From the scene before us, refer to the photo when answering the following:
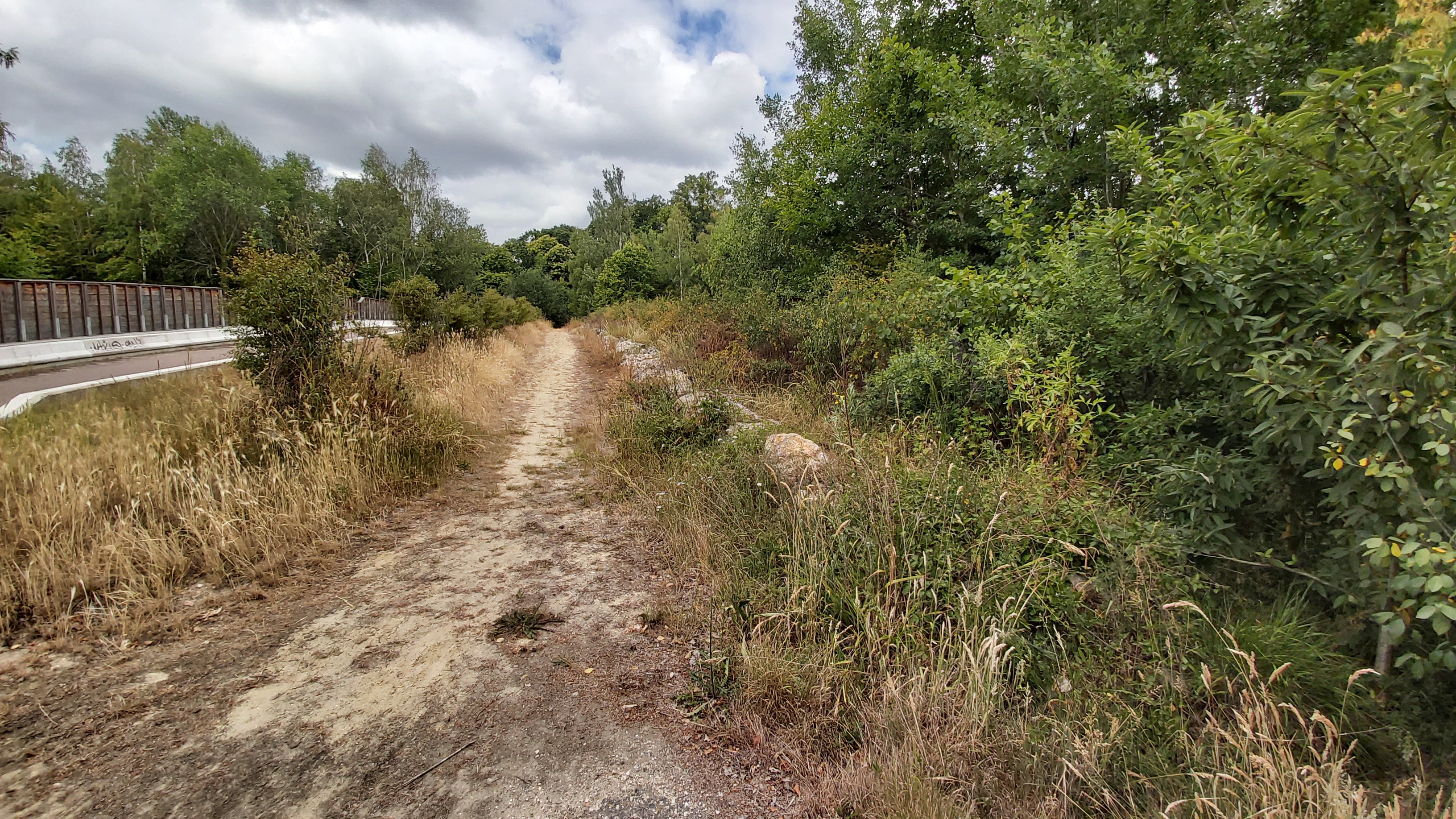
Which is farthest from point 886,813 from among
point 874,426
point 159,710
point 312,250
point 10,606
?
point 312,250

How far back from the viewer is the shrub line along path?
6.91 feet

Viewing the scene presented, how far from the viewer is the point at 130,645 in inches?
119

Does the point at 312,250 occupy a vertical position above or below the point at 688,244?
below

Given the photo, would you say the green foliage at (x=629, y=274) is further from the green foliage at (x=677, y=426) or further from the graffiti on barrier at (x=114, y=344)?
the green foliage at (x=677, y=426)

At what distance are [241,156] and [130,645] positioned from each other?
60.6 metres

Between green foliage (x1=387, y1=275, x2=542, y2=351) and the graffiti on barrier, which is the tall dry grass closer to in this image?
green foliage (x1=387, y1=275, x2=542, y2=351)

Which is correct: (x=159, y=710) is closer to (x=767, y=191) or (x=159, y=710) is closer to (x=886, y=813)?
(x=886, y=813)

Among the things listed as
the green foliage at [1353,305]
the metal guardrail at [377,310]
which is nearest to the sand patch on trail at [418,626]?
the green foliage at [1353,305]

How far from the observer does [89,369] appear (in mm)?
12086

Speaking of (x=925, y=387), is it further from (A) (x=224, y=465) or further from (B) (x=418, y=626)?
(A) (x=224, y=465)

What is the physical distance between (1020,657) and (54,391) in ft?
42.5

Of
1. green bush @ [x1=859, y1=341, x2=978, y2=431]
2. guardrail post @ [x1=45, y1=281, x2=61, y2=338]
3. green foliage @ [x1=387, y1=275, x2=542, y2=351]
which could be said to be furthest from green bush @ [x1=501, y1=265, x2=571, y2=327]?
Answer: green bush @ [x1=859, y1=341, x2=978, y2=431]

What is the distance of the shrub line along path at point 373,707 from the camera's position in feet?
6.91

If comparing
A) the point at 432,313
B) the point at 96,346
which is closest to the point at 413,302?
the point at 432,313
